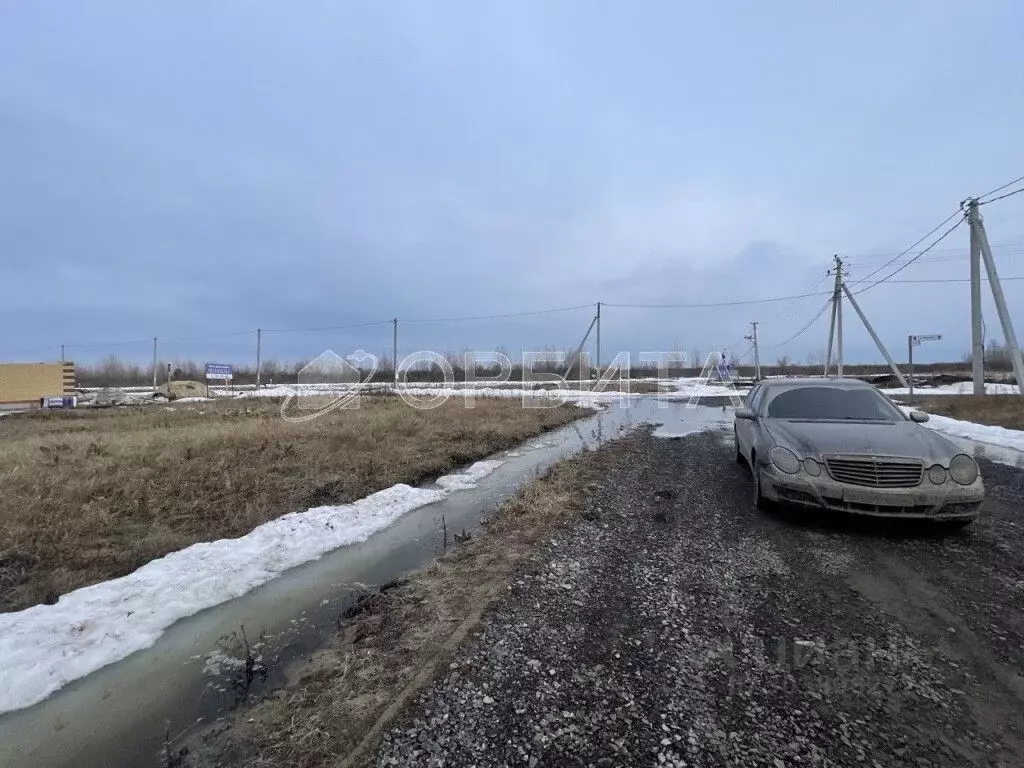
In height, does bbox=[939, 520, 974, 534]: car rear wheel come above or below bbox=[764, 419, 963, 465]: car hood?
below

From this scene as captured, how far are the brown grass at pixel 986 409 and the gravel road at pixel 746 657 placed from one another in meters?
12.0

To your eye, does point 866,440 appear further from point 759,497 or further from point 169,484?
point 169,484

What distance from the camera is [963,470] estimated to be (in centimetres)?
445

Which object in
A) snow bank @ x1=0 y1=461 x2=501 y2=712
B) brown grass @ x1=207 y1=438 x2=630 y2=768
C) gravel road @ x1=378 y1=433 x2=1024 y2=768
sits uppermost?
gravel road @ x1=378 y1=433 x2=1024 y2=768

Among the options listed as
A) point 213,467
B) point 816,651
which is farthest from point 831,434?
point 213,467

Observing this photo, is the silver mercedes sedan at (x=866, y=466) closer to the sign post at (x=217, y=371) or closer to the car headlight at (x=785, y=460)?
the car headlight at (x=785, y=460)

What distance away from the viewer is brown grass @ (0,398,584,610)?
464cm

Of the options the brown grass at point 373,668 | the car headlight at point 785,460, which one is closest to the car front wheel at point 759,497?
the car headlight at point 785,460

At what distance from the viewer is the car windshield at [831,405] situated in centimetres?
588

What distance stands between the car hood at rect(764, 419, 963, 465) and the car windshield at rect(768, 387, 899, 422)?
12.3 inches

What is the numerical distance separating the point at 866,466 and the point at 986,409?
15.8m

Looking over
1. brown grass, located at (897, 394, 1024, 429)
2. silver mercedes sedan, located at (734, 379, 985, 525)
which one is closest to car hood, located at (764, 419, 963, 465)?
silver mercedes sedan, located at (734, 379, 985, 525)

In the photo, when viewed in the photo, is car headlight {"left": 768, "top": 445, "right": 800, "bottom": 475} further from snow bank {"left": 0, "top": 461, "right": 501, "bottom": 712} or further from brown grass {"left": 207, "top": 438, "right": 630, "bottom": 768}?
snow bank {"left": 0, "top": 461, "right": 501, "bottom": 712}

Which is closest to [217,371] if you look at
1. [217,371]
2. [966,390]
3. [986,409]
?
[217,371]
